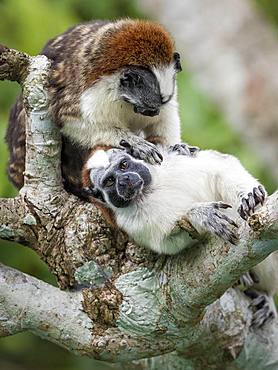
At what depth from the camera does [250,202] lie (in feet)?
12.3

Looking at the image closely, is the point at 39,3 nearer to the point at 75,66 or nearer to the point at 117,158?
the point at 75,66

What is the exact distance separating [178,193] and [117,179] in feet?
0.85

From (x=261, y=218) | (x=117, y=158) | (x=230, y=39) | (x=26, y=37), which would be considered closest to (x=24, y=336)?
(x=26, y=37)

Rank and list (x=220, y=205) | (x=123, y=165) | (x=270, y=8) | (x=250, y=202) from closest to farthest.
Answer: (x=250, y=202) < (x=220, y=205) < (x=123, y=165) < (x=270, y=8)

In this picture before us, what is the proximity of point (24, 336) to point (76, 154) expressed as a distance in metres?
2.88

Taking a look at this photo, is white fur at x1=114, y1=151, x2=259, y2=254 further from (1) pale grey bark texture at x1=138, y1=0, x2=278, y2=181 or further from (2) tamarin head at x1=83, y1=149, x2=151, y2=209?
(1) pale grey bark texture at x1=138, y1=0, x2=278, y2=181

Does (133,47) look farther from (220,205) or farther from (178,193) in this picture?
(220,205)

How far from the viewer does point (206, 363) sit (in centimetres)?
446

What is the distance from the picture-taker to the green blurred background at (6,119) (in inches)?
259

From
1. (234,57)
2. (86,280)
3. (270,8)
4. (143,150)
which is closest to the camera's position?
(86,280)

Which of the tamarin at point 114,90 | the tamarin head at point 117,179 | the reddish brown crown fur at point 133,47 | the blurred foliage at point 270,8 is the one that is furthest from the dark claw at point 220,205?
the blurred foliage at point 270,8

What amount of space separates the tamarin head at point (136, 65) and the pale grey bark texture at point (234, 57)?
7.99ft

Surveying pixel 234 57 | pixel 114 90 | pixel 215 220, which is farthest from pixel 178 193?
pixel 234 57

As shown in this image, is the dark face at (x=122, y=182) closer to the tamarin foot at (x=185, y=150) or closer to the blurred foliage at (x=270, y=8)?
the tamarin foot at (x=185, y=150)
